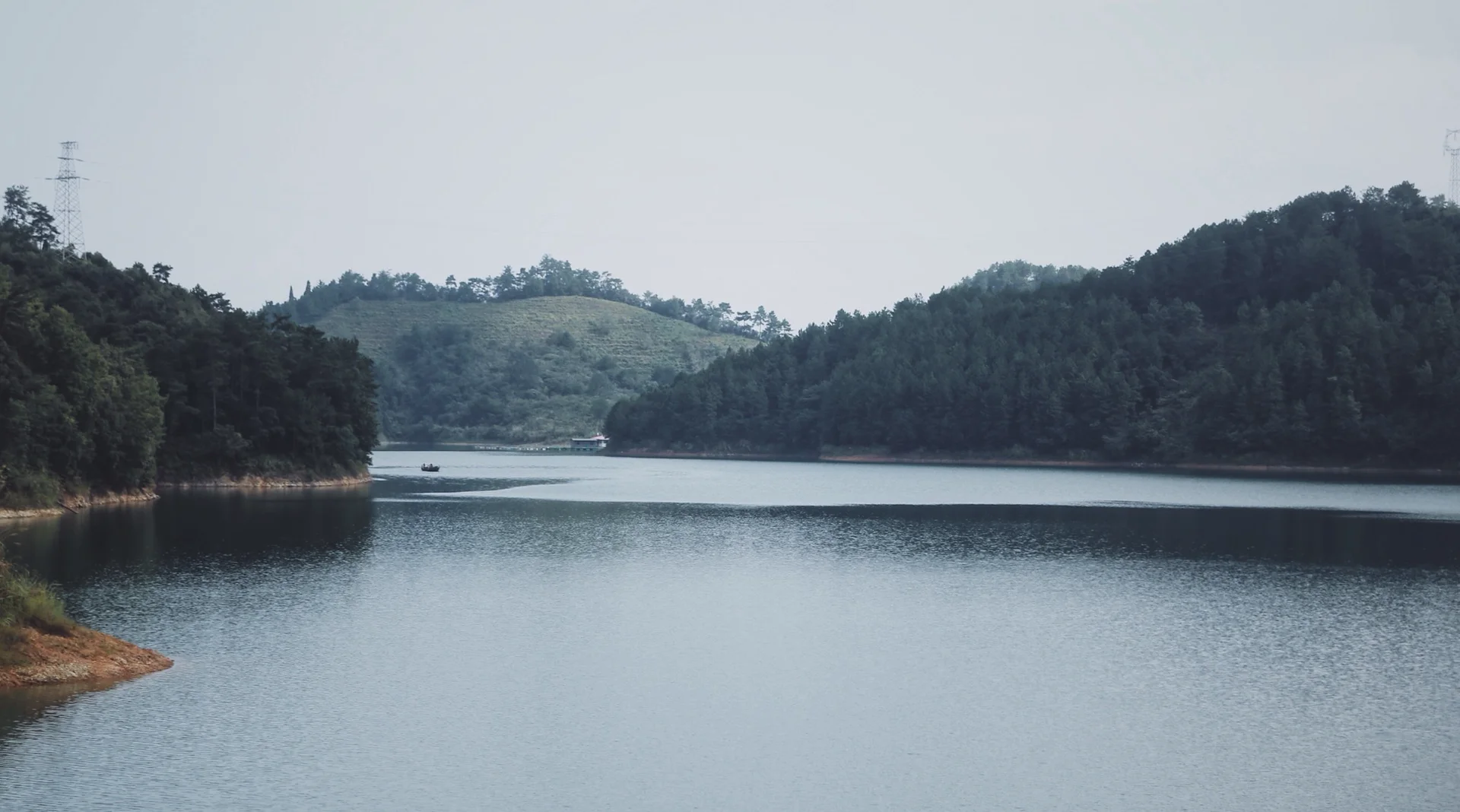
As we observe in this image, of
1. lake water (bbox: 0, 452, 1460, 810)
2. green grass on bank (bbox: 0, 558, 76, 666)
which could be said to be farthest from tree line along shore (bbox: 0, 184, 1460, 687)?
lake water (bbox: 0, 452, 1460, 810)

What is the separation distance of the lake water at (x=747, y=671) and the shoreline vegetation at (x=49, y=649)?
93 cm

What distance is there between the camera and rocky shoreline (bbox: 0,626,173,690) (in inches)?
1253

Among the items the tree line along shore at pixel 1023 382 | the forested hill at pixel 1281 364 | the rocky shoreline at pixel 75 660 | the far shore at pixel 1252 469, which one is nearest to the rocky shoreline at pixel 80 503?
the tree line along shore at pixel 1023 382

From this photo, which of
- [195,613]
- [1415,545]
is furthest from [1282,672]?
[1415,545]

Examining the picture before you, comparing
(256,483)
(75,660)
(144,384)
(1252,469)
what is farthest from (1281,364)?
(75,660)

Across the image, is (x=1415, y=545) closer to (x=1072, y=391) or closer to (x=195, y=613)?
(x=195, y=613)

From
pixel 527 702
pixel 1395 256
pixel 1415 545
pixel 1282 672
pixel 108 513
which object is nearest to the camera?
pixel 527 702

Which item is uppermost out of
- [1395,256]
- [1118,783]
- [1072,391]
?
[1395,256]

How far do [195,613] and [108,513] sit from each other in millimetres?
40569

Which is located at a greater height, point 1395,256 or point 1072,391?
point 1395,256

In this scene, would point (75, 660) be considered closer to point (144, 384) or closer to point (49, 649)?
point (49, 649)

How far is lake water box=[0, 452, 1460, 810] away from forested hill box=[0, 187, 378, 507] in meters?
6.80

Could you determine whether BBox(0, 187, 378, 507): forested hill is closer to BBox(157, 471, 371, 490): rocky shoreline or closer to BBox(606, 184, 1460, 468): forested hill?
BBox(157, 471, 371, 490): rocky shoreline

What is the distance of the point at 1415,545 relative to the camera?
6800cm
